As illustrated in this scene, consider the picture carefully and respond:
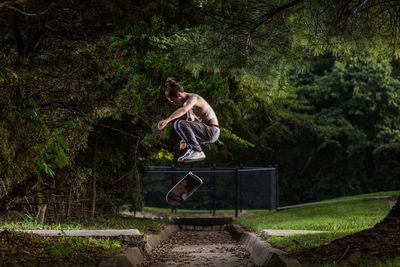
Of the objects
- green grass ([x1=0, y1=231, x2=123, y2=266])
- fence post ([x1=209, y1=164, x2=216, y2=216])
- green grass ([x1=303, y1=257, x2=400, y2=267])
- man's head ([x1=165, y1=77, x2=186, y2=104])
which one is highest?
man's head ([x1=165, y1=77, x2=186, y2=104])

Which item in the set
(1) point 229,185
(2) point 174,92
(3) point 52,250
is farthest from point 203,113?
(1) point 229,185

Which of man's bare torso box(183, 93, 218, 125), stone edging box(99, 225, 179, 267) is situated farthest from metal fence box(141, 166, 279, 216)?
man's bare torso box(183, 93, 218, 125)

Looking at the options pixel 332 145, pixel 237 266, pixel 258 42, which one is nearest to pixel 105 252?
pixel 237 266

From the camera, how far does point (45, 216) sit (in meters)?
17.4

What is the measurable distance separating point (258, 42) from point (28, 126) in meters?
4.10

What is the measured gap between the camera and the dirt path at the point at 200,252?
11.9 metres

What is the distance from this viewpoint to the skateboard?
8.47 meters

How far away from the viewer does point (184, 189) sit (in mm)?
8633

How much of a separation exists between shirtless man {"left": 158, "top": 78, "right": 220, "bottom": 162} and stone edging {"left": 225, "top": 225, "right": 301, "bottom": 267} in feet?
6.48

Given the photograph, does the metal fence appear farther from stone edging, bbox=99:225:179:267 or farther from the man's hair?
the man's hair

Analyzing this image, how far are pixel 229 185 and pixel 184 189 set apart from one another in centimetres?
2157

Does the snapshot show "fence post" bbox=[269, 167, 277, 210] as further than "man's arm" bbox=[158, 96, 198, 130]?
Yes

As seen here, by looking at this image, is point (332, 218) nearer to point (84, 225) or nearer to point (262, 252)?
point (84, 225)

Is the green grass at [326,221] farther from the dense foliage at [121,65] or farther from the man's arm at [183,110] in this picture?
the man's arm at [183,110]
